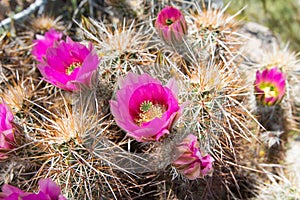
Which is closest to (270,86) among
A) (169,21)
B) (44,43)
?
(169,21)

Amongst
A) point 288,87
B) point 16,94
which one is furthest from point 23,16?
point 288,87

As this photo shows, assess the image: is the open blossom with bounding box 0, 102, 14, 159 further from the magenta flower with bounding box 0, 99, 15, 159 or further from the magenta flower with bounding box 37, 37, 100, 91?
the magenta flower with bounding box 37, 37, 100, 91

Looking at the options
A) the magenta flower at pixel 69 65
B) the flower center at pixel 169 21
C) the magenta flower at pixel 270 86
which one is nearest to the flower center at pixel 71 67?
the magenta flower at pixel 69 65

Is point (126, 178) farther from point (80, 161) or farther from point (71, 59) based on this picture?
point (71, 59)

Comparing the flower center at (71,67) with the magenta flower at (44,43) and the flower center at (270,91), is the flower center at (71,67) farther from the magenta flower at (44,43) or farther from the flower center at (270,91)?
the flower center at (270,91)

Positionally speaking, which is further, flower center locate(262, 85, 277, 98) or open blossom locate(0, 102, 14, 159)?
flower center locate(262, 85, 277, 98)

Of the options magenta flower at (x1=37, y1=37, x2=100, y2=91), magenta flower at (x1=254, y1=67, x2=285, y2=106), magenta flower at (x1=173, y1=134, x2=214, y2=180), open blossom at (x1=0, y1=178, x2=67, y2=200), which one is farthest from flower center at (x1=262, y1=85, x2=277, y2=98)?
open blossom at (x1=0, y1=178, x2=67, y2=200)
